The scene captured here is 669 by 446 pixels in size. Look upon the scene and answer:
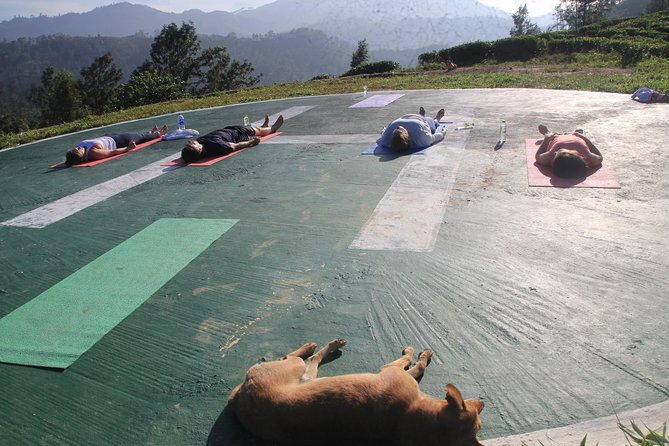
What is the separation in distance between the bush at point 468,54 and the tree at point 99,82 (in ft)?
112

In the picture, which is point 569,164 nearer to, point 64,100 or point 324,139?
point 324,139

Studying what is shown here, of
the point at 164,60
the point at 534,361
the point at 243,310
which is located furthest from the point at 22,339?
the point at 164,60

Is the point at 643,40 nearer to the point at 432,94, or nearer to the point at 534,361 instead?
the point at 432,94

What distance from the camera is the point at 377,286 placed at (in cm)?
393

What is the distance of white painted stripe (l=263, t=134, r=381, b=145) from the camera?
869cm

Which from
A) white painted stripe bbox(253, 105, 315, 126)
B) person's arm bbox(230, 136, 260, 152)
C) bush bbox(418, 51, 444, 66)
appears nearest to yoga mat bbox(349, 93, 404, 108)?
white painted stripe bbox(253, 105, 315, 126)

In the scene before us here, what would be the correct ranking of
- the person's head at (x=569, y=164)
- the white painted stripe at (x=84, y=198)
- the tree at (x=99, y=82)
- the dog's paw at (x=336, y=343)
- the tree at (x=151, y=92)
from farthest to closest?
1. the tree at (x=99, y=82)
2. the tree at (x=151, y=92)
3. the white painted stripe at (x=84, y=198)
4. the person's head at (x=569, y=164)
5. the dog's paw at (x=336, y=343)

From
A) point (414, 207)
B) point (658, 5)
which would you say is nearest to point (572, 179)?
point (414, 207)

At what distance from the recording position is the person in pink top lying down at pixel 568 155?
5.93 metres

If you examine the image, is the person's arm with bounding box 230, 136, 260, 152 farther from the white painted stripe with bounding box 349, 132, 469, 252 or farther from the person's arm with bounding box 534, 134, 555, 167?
the person's arm with bounding box 534, 134, 555, 167

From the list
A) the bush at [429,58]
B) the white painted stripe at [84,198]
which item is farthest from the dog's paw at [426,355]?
the bush at [429,58]

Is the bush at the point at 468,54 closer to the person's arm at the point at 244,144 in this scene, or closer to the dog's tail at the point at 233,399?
the person's arm at the point at 244,144

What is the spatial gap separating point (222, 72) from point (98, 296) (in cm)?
4498

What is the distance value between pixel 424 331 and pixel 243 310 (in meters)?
1.42
